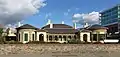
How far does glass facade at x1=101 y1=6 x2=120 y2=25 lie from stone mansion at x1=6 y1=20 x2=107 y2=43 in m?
86.1

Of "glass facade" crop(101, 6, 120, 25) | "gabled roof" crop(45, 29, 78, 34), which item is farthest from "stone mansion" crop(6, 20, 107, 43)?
"glass facade" crop(101, 6, 120, 25)

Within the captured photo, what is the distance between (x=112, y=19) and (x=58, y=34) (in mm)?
97831

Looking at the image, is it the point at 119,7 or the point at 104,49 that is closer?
the point at 104,49

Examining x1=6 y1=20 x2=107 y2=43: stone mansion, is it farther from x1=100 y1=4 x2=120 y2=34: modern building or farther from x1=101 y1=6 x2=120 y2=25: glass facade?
x1=101 y1=6 x2=120 y2=25: glass facade

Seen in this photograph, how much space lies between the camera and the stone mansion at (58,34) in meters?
67.6

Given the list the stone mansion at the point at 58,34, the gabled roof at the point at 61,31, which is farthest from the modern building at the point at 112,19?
the stone mansion at the point at 58,34

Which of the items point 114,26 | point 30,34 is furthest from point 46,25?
point 114,26

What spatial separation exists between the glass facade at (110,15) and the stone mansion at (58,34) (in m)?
86.1

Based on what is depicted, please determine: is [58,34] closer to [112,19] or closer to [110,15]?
[112,19]

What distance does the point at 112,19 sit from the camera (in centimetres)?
16538

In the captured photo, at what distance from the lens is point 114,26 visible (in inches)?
6033

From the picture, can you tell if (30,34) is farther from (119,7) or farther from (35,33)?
(119,7)

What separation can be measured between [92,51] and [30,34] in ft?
84.3

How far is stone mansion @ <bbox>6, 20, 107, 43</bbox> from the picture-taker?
6756 centimetres
